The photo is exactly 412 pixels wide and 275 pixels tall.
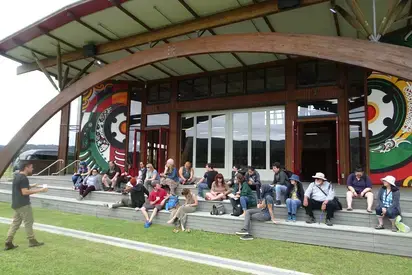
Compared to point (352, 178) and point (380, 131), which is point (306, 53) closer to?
point (352, 178)

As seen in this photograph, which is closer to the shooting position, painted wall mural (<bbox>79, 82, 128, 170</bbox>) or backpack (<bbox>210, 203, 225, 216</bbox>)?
backpack (<bbox>210, 203, 225, 216</bbox>)

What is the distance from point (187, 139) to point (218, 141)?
1404 millimetres

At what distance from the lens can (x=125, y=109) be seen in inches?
540

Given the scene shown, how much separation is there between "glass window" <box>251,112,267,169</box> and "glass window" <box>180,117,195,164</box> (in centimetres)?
262

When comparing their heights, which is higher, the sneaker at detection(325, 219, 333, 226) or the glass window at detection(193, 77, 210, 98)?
the glass window at detection(193, 77, 210, 98)

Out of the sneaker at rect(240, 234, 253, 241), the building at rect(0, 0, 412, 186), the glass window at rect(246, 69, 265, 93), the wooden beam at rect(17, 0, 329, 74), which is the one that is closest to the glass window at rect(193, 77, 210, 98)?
the building at rect(0, 0, 412, 186)

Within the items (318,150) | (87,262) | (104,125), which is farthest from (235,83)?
(87,262)

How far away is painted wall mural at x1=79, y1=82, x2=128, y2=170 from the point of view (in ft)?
44.9

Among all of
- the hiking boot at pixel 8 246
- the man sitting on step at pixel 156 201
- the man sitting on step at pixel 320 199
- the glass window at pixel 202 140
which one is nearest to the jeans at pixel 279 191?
the man sitting on step at pixel 320 199

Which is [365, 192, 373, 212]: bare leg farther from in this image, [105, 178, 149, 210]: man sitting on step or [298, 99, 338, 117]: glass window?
[105, 178, 149, 210]: man sitting on step

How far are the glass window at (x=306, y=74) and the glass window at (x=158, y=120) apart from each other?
214 inches

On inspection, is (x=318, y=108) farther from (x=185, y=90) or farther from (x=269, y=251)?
(x=269, y=251)

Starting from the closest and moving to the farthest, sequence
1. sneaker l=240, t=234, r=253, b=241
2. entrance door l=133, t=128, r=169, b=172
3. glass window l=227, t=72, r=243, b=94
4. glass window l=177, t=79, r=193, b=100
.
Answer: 1. sneaker l=240, t=234, r=253, b=241
2. glass window l=227, t=72, r=243, b=94
3. glass window l=177, t=79, r=193, b=100
4. entrance door l=133, t=128, r=169, b=172

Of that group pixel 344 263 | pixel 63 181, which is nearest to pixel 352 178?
pixel 344 263
